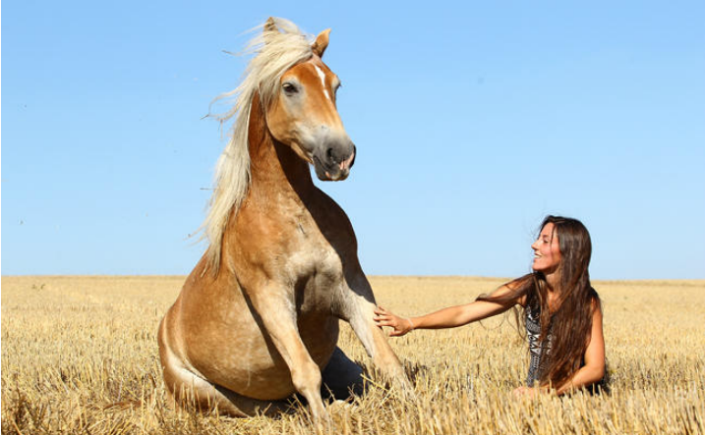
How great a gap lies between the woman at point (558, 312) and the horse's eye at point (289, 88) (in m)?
1.56

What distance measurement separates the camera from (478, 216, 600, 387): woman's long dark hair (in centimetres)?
493

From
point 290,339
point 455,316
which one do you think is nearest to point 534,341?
point 455,316

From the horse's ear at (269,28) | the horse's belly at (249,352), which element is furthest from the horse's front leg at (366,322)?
the horse's ear at (269,28)

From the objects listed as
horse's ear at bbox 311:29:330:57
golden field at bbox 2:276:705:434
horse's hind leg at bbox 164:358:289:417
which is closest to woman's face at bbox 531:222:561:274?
golden field at bbox 2:276:705:434

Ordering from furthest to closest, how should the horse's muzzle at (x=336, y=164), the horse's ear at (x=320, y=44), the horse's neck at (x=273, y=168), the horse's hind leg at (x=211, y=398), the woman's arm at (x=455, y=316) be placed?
the horse's hind leg at (x=211, y=398) → the woman's arm at (x=455, y=316) → the horse's ear at (x=320, y=44) → the horse's neck at (x=273, y=168) → the horse's muzzle at (x=336, y=164)

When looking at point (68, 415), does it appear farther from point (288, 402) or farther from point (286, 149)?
point (286, 149)

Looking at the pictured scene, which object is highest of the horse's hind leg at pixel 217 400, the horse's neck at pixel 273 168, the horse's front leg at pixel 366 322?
the horse's neck at pixel 273 168

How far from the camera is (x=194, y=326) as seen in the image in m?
5.39

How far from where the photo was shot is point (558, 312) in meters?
5.05

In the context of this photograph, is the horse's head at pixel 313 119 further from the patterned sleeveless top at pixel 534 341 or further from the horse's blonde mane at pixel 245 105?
the patterned sleeveless top at pixel 534 341

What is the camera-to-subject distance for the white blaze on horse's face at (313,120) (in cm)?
413

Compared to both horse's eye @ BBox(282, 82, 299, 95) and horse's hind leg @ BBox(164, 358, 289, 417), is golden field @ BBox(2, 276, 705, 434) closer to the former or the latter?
horse's hind leg @ BBox(164, 358, 289, 417)

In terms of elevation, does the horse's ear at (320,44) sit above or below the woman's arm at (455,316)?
above

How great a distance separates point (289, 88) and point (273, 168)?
585mm
